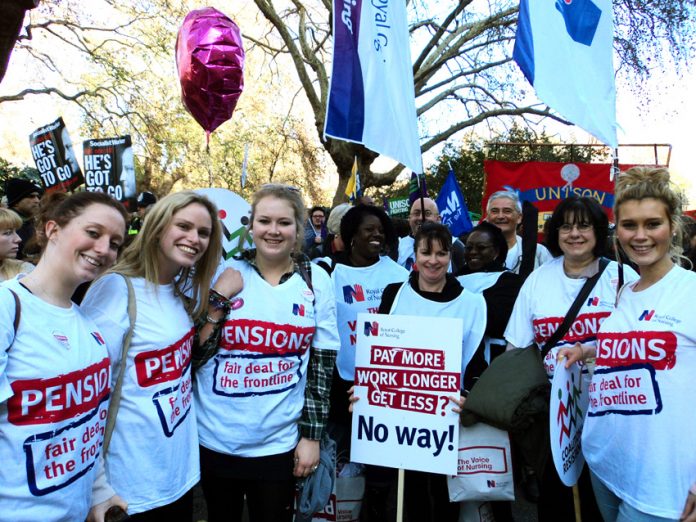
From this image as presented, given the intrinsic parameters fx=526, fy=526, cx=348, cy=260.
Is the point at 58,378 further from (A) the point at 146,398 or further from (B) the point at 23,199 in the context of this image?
(B) the point at 23,199

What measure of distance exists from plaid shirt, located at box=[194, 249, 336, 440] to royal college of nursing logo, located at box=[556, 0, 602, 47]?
2022 millimetres

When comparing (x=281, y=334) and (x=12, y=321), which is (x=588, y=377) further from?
(x=12, y=321)

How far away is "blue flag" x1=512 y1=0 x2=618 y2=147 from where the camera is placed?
2.80 meters

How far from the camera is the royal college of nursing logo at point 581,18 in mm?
2961

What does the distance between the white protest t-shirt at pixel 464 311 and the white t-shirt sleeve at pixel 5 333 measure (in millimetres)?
1895

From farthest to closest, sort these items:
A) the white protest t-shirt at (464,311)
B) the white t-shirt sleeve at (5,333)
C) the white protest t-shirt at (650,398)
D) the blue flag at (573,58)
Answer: the white protest t-shirt at (464,311), the blue flag at (573,58), the white protest t-shirt at (650,398), the white t-shirt sleeve at (5,333)

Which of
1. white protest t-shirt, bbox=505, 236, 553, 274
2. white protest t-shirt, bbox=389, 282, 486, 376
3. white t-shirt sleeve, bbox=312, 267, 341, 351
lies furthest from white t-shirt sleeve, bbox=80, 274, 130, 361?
white protest t-shirt, bbox=505, 236, 553, 274

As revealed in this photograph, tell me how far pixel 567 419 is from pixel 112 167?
5.62m

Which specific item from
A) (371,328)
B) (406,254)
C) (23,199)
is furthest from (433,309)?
(23,199)

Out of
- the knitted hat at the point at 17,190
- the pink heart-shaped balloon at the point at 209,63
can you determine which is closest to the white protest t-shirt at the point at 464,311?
the pink heart-shaped balloon at the point at 209,63

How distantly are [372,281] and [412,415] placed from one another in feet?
Answer: 3.34

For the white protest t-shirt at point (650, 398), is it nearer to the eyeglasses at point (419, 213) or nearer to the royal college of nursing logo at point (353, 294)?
the royal college of nursing logo at point (353, 294)

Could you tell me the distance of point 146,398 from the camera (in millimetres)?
2002

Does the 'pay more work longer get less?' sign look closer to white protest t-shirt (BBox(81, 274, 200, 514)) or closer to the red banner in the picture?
white protest t-shirt (BBox(81, 274, 200, 514))
